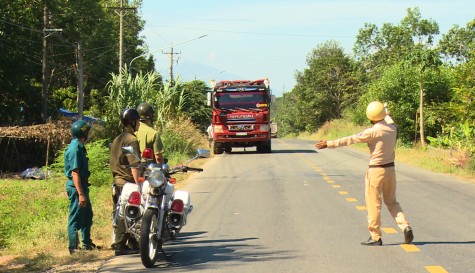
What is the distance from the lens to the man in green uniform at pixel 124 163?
8.76 meters

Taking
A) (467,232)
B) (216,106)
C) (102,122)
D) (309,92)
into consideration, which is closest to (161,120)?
(102,122)

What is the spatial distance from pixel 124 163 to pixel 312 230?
312 cm

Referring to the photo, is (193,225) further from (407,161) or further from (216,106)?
(216,106)

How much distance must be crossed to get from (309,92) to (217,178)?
73308 mm

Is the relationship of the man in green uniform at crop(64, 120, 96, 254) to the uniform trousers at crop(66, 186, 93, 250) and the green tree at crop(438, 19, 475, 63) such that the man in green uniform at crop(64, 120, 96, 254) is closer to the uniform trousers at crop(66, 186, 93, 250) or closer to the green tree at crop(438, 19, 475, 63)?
the uniform trousers at crop(66, 186, 93, 250)

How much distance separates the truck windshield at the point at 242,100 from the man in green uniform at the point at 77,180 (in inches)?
974

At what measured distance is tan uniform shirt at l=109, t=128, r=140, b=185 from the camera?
8797mm

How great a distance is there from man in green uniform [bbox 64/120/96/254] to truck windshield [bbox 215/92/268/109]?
24.7 metres

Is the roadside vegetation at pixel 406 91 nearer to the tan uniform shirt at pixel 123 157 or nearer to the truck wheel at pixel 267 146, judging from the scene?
the truck wheel at pixel 267 146

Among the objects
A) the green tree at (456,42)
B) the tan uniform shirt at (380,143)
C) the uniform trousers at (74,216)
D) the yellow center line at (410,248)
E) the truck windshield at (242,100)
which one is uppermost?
the green tree at (456,42)

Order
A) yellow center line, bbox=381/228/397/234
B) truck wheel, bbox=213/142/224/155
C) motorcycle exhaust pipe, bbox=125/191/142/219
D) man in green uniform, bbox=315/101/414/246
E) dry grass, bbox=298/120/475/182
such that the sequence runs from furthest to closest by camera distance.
Answer: truck wheel, bbox=213/142/224/155 → dry grass, bbox=298/120/475/182 → yellow center line, bbox=381/228/397/234 → man in green uniform, bbox=315/101/414/246 → motorcycle exhaust pipe, bbox=125/191/142/219

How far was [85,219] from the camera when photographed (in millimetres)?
9234

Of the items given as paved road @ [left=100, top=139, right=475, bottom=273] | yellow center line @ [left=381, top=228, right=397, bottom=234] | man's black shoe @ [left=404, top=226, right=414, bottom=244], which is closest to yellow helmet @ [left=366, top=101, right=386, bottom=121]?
man's black shoe @ [left=404, top=226, right=414, bottom=244]

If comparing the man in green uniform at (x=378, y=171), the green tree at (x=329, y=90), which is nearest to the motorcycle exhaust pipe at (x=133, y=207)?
the man in green uniform at (x=378, y=171)
